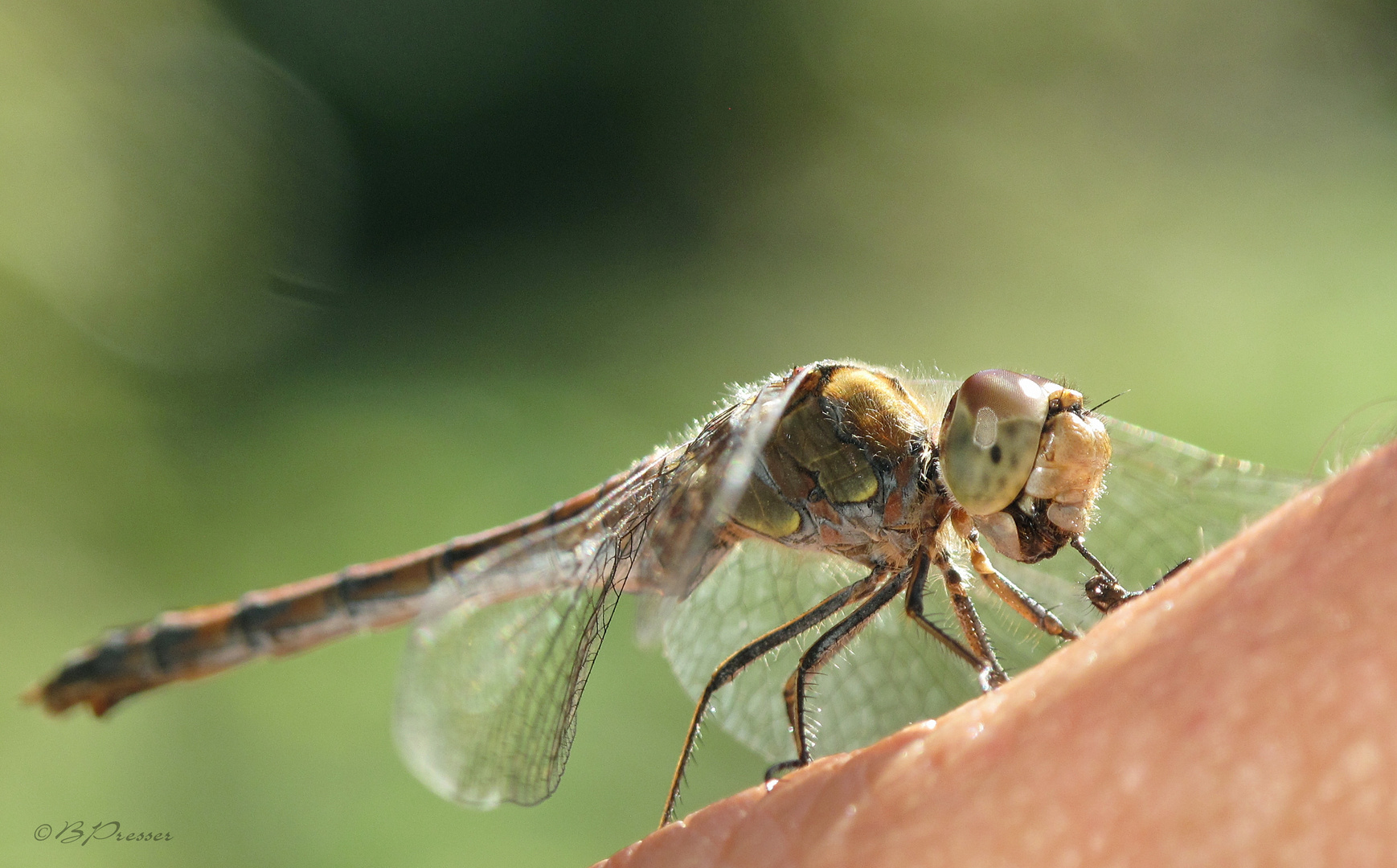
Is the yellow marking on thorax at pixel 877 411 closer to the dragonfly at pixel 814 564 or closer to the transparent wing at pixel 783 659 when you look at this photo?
the dragonfly at pixel 814 564

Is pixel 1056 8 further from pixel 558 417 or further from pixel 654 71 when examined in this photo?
pixel 558 417

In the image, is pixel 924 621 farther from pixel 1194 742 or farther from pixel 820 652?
pixel 1194 742

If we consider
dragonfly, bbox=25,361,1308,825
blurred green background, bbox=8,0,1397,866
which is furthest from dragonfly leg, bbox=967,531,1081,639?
blurred green background, bbox=8,0,1397,866

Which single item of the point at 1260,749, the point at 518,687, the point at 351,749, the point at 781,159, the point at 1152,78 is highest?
the point at 781,159

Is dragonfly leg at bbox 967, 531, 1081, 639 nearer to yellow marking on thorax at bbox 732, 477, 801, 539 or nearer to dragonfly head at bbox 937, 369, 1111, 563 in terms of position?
dragonfly head at bbox 937, 369, 1111, 563

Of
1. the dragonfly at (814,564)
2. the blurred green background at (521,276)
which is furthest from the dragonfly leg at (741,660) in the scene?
the blurred green background at (521,276)

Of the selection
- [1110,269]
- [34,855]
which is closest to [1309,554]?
[34,855]

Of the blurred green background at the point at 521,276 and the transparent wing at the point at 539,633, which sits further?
the blurred green background at the point at 521,276
